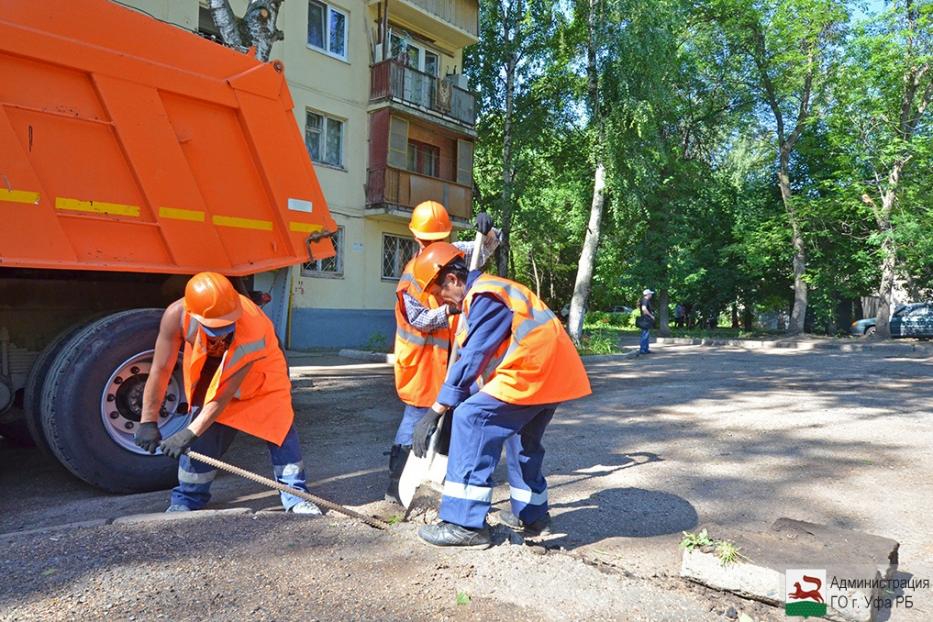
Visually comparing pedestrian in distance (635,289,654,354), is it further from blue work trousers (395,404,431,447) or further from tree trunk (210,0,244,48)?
blue work trousers (395,404,431,447)

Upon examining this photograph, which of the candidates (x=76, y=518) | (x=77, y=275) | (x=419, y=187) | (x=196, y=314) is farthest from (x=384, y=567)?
(x=419, y=187)

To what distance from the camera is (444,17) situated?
18594 millimetres

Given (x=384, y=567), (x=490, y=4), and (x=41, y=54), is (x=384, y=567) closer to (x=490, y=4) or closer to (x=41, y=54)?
(x=41, y=54)

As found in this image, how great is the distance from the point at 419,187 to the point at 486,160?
657 centimetres

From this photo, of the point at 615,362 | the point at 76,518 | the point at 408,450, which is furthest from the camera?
the point at 615,362

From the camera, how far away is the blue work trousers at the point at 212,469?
12.1 ft

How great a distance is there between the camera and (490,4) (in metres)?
19.9

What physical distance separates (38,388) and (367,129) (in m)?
14.4

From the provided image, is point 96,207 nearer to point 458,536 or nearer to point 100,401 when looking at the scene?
point 100,401

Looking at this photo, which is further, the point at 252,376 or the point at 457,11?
the point at 457,11

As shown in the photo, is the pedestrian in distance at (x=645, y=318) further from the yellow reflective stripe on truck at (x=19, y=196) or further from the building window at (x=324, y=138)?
the yellow reflective stripe on truck at (x=19, y=196)

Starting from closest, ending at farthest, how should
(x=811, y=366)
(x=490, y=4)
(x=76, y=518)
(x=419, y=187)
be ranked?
(x=76, y=518), (x=811, y=366), (x=419, y=187), (x=490, y=4)

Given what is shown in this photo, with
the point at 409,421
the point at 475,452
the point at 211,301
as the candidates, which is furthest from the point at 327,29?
the point at 475,452

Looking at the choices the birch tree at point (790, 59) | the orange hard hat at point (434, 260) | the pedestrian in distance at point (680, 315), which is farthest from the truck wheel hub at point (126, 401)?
the pedestrian in distance at point (680, 315)
